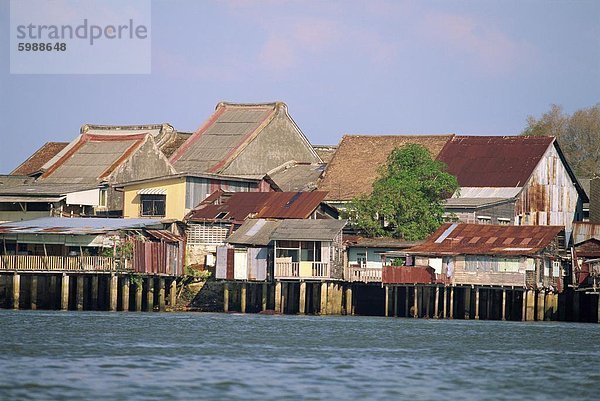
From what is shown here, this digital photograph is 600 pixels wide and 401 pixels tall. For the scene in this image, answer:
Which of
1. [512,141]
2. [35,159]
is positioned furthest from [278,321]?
[35,159]

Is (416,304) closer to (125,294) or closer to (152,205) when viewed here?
(125,294)

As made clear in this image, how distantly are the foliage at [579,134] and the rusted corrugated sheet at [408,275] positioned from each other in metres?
50.6

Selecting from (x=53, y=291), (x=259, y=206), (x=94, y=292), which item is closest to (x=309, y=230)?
(x=259, y=206)

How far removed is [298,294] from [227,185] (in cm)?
1143

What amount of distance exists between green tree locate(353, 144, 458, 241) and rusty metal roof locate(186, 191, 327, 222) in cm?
270

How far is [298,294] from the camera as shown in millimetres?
72562

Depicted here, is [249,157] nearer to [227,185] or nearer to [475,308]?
[227,185]

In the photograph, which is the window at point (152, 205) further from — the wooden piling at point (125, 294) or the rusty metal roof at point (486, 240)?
the rusty metal roof at point (486, 240)

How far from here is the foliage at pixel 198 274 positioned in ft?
242

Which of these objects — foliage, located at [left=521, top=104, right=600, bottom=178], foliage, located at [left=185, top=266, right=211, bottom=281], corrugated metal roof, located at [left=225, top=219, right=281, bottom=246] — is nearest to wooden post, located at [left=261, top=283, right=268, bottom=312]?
corrugated metal roof, located at [left=225, top=219, right=281, bottom=246]

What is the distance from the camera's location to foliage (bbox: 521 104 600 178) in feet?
384

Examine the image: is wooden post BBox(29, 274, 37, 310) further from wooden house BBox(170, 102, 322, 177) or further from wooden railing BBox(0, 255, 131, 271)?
wooden house BBox(170, 102, 322, 177)

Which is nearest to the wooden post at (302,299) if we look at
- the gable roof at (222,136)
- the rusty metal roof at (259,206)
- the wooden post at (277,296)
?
the wooden post at (277,296)

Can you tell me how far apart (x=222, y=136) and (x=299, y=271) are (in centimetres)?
2643
